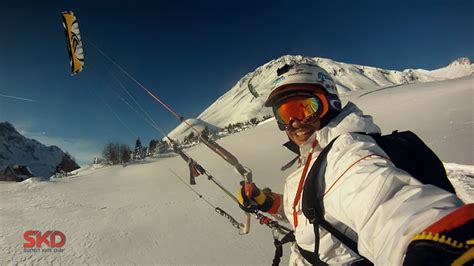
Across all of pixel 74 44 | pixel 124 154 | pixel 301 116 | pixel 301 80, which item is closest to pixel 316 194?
pixel 301 116

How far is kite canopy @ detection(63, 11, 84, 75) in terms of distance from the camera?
30.9 feet

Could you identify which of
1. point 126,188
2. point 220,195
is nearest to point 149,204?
point 220,195

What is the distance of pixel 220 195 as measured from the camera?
47.3 feet

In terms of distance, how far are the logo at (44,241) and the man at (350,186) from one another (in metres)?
9.25

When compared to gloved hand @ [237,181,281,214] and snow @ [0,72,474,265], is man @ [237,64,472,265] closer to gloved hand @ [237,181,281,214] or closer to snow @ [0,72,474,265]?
gloved hand @ [237,181,281,214]

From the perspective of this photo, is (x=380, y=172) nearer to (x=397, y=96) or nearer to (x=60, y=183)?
(x=60, y=183)

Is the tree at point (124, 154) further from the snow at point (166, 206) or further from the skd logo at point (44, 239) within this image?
the skd logo at point (44, 239)

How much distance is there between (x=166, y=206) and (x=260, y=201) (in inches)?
425

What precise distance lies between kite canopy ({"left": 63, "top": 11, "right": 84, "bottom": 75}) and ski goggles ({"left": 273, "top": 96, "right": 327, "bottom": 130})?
876cm

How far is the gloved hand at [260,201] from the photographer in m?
3.30

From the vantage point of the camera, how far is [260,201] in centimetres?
330

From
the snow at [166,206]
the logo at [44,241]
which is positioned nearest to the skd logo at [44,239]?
the logo at [44,241]

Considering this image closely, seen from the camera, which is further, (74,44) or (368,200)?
(74,44)

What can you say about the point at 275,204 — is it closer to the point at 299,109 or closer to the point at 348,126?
the point at 299,109
